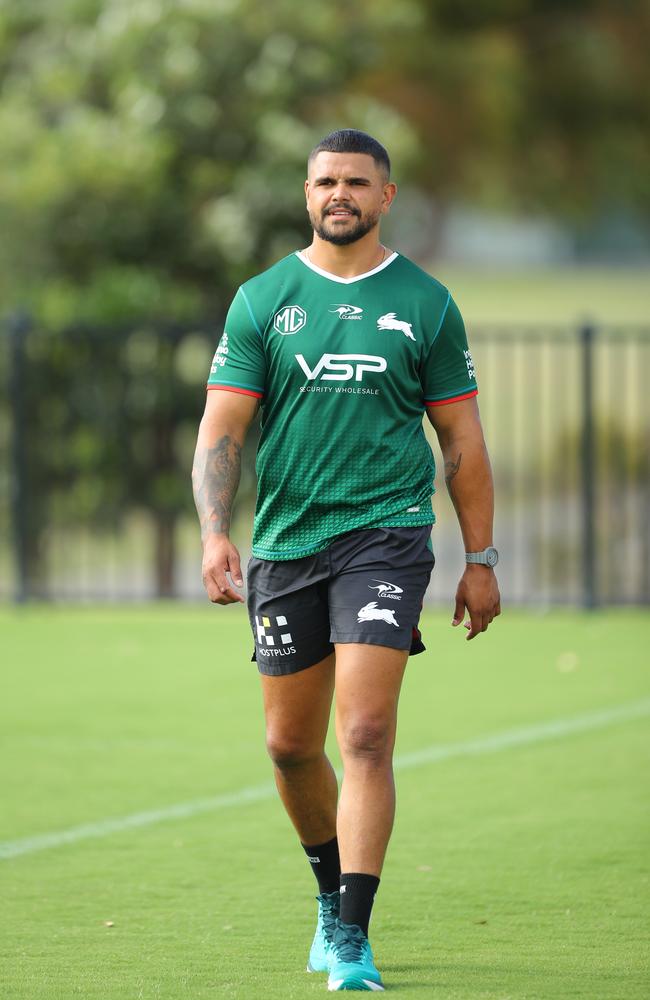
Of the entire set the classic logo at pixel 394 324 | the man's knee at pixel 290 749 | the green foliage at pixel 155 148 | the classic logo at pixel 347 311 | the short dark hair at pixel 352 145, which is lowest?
the man's knee at pixel 290 749

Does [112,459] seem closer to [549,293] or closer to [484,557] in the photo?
[484,557]

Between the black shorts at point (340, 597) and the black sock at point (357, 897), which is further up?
the black shorts at point (340, 597)

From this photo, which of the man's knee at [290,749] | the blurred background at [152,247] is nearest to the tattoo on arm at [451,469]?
the man's knee at [290,749]

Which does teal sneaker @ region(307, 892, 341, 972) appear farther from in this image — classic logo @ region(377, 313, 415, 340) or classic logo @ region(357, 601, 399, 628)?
classic logo @ region(377, 313, 415, 340)

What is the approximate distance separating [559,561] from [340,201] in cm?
1445

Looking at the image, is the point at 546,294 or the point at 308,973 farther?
the point at 546,294

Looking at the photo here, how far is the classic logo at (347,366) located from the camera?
191 inches

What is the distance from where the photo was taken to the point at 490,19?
29672 mm

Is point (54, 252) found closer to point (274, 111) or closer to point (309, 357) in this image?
point (274, 111)

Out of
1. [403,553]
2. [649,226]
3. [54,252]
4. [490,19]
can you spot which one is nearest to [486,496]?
[403,553]

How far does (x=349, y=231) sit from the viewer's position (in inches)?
194

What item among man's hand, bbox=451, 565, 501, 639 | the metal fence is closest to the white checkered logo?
man's hand, bbox=451, 565, 501, 639

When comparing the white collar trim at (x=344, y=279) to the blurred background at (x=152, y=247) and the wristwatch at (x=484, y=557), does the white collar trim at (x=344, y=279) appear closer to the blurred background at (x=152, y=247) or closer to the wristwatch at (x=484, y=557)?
the wristwatch at (x=484, y=557)

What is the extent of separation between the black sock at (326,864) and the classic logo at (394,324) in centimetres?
147
